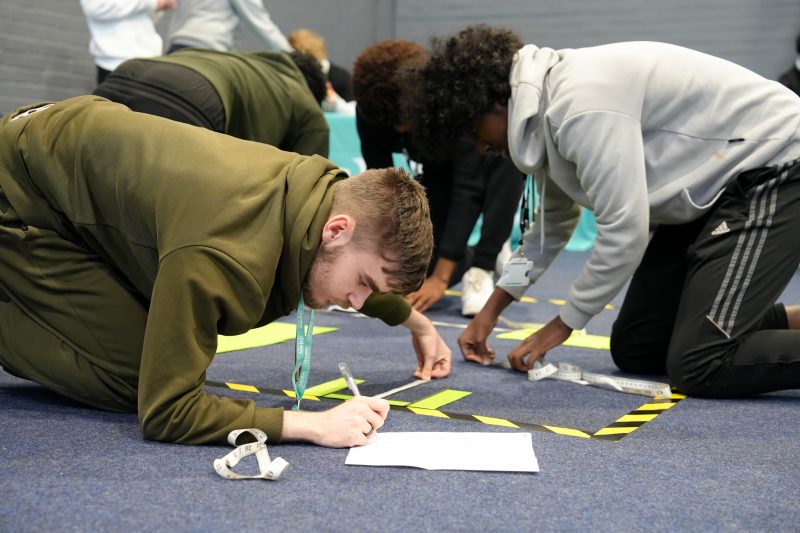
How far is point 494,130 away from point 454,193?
1341 mm

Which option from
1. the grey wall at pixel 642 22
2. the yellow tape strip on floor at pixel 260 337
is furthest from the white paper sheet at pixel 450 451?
the grey wall at pixel 642 22

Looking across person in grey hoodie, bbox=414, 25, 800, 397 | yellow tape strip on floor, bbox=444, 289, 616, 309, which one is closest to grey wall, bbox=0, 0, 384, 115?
yellow tape strip on floor, bbox=444, 289, 616, 309

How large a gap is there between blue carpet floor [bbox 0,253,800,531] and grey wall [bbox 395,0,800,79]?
634 cm

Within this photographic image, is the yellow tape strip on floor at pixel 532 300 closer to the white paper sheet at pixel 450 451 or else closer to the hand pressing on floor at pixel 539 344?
the hand pressing on floor at pixel 539 344

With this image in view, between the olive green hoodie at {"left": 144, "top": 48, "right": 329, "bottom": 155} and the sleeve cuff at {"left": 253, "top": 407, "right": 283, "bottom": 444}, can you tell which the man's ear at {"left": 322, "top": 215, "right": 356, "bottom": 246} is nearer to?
the sleeve cuff at {"left": 253, "top": 407, "right": 283, "bottom": 444}

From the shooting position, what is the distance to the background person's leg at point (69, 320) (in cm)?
176

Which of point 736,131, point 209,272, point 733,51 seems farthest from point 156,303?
point 733,51

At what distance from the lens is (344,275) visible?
5.17ft

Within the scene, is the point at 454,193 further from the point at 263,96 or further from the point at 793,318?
the point at 793,318

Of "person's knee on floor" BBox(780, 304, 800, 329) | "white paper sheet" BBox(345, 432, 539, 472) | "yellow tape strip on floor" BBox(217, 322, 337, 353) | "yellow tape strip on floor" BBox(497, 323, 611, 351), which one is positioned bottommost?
"yellow tape strip on floor" BBox(497, 323, 611, 351)

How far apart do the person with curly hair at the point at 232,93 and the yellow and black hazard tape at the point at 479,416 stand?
990mm

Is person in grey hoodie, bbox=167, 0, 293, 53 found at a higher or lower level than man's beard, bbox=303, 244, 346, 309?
lower

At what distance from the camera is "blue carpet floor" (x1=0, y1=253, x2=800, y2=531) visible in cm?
126

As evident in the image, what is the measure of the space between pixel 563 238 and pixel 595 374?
0.44 metres
